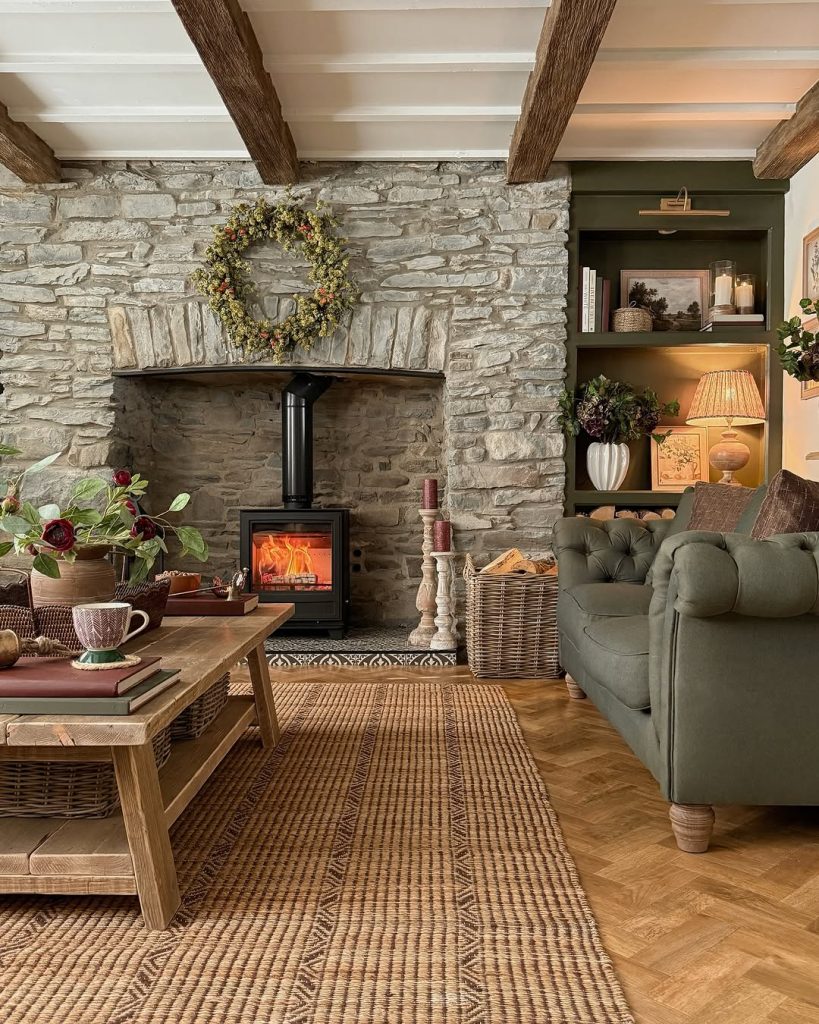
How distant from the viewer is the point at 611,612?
9.88ft

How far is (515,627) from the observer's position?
408cm

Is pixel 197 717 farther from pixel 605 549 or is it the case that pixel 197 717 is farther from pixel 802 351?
pixel 802 351

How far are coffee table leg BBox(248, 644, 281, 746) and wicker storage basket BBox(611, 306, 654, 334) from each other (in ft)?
9.18

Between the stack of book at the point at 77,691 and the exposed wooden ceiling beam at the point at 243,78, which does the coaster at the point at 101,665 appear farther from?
the exposed wooden ceiling beam at the point at 243,78

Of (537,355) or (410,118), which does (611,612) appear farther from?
(410,118)

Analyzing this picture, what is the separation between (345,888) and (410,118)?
3476 mm

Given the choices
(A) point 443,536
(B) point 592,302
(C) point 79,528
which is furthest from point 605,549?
(C) point 79,528

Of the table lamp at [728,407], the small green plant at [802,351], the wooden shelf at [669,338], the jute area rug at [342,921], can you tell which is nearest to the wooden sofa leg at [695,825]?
the jute area rug at [342,921]

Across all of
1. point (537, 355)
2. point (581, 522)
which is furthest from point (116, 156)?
point (581, 522)

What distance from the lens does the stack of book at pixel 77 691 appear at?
151 cm

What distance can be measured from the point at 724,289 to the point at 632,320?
0.51 m

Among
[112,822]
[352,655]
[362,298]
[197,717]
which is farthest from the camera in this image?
[362,298]

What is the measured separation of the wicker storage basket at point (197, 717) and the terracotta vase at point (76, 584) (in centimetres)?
39

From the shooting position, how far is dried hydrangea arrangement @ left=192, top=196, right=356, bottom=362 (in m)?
4.44
